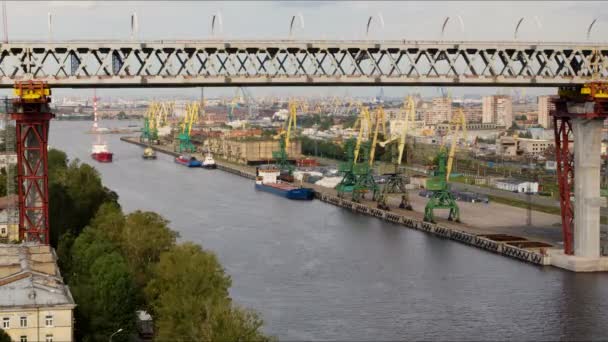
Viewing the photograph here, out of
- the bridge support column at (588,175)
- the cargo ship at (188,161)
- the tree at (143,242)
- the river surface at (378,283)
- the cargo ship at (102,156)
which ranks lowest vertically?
the river surface at (378,283)

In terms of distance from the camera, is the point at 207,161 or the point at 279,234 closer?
the point at 279,234

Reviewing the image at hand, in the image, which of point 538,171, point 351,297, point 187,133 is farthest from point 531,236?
point 187,133

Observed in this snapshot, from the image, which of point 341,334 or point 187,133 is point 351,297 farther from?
point 187,133

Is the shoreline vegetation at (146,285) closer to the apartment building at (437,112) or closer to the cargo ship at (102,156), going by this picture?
the cargo ship at (102,156)

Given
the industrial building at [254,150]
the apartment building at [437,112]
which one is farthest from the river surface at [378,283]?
the apartment building at [437,112]

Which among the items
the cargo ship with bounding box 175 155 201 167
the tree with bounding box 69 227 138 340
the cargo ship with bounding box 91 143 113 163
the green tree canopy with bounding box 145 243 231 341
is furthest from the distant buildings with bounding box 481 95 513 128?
the tree with bounding box 69 227 138 340
